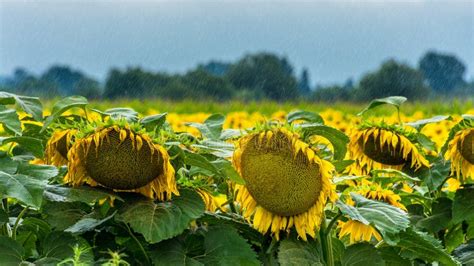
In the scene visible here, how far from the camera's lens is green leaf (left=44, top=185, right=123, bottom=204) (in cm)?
177

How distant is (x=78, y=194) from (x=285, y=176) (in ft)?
1.26

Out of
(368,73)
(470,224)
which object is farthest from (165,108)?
(368,73)

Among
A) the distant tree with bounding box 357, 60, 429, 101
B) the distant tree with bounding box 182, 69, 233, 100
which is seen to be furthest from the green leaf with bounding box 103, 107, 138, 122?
the distant tree with bounding box 357, 60, 429, 101

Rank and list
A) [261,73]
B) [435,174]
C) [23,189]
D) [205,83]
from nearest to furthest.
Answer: [23,189] < [435,174] < [205,83] < [261,73]

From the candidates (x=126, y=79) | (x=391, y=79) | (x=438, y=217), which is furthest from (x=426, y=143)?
(x=391, y=79)

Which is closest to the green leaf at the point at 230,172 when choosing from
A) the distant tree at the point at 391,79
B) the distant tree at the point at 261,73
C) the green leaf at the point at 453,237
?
the green leaf at the point at 453,237

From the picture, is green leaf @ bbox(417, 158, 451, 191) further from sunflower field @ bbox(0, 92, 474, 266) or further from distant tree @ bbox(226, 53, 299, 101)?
distant tree @ bbox(226, 53, 299, 101)

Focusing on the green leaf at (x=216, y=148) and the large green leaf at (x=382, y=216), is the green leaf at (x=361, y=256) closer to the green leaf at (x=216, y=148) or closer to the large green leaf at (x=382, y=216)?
the large green leaf at (x=382, y=216)

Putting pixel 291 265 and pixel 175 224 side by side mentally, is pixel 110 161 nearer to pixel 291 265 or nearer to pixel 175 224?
pixel 175 224

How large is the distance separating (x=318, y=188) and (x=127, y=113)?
489 mm

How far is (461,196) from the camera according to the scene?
7.47 ft

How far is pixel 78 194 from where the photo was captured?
1786mm

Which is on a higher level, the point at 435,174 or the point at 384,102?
the point at 384,102

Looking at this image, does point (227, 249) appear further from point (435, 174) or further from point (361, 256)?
point (435, 174)
